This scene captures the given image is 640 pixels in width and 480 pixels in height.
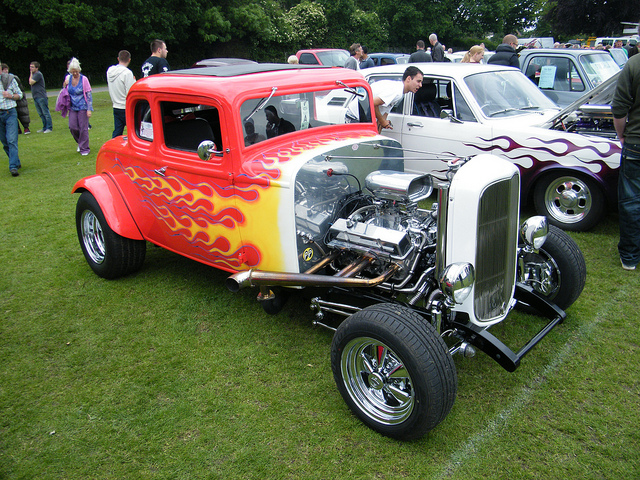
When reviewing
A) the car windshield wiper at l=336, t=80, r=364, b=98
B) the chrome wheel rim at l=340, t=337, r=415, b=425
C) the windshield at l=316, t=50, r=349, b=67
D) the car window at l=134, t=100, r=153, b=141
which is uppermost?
the windshield at l=316, t=50, r=349, b=67

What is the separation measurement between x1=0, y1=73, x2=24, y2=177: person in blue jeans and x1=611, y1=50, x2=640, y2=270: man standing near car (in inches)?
353

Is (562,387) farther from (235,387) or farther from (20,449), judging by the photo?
(20,449)

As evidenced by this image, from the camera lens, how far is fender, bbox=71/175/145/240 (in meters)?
4.38

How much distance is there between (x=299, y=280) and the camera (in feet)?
10.3

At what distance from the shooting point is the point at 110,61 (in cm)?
2677

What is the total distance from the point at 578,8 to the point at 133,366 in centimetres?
4141

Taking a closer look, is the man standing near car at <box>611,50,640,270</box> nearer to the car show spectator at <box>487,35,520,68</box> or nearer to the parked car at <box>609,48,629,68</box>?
the car show spectator at <box>487,35,520,68</box>

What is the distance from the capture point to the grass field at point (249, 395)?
2629 mm

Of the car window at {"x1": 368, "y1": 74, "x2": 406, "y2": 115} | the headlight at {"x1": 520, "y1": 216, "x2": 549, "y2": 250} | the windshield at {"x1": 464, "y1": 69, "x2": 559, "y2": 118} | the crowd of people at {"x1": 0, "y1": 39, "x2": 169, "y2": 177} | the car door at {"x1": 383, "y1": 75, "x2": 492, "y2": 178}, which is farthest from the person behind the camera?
the crowd of people at {"x1": 0, "y1": 39, "x2": 169, "y2": 177}

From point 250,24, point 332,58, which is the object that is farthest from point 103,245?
point 250,24

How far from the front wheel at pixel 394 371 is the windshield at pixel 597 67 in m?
7.73

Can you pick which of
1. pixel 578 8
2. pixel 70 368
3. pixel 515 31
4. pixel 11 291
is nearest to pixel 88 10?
pixel 11 291

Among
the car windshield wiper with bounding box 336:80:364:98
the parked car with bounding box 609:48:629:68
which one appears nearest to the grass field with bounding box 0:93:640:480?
the car windshield wiper with bounding box 336:80:364:98

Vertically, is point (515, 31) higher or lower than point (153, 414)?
higher
